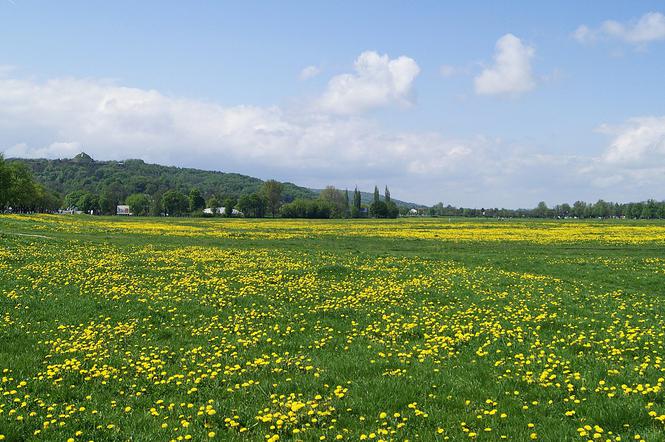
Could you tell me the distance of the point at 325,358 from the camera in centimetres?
1119

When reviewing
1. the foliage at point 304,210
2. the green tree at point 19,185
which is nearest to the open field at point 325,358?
the green tree at point 19,185

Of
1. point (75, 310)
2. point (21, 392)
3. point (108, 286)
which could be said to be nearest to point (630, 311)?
point (21, 392)

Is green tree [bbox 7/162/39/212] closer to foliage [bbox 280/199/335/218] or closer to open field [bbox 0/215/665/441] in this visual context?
open field [bbox 0/215/665/441]

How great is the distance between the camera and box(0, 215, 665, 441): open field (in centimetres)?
773

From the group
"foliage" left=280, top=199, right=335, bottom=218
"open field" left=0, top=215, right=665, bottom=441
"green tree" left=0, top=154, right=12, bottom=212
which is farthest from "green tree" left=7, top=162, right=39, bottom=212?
"foliage" left=280, top=199, right=335, bottom=218

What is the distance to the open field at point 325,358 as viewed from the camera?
7.73 m

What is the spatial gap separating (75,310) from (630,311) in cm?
1934

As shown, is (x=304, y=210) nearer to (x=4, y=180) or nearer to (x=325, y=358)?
(x=4, y=180)

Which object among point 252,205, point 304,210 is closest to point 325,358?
point 304,210

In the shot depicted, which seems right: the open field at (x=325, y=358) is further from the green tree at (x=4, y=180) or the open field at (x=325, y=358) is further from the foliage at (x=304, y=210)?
the foliage at (x=304, y=210)

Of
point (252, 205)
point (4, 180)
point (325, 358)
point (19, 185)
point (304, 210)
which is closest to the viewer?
point (325, 358)

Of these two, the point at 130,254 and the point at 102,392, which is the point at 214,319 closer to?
the point at 102,392

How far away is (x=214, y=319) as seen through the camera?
14781 millimetres

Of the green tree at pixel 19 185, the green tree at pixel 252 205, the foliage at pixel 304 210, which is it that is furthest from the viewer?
the green tree at pixel 252 205
